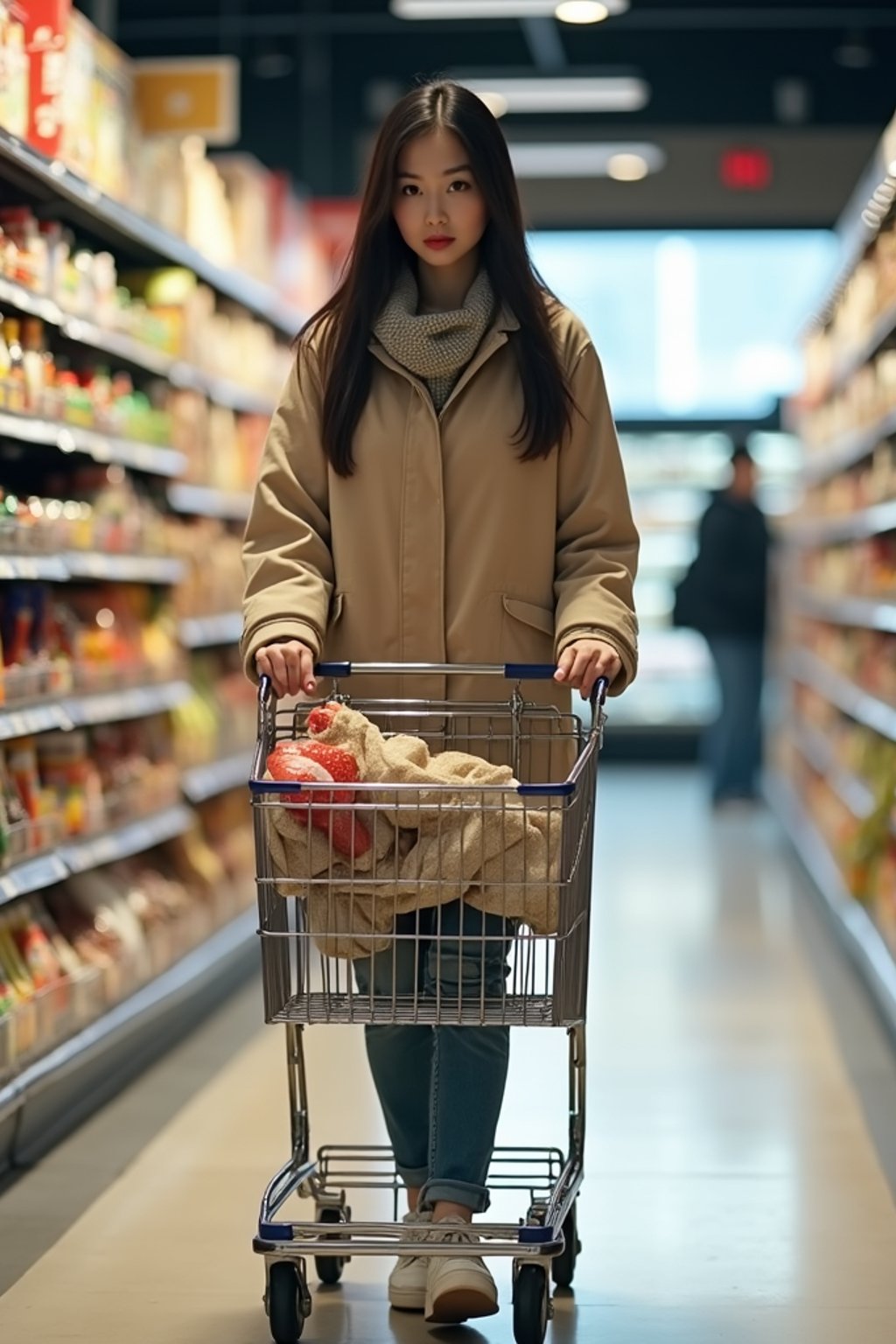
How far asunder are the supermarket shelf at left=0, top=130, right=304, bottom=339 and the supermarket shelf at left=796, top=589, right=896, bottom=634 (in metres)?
2.38

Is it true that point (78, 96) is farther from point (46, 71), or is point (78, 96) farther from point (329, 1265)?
point (329, 1265)

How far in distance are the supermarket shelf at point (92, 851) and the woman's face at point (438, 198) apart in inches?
62.1

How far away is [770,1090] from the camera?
193 inches

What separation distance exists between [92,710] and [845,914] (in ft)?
9.63

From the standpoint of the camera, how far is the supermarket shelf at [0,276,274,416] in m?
4.36

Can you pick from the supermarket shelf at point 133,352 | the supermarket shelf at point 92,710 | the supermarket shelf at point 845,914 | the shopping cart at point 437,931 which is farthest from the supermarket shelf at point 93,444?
the supermarket shelf at point 845,914

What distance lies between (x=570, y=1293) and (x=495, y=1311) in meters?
0.39

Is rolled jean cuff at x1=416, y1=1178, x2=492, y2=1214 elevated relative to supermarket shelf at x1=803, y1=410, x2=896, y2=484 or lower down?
lower down

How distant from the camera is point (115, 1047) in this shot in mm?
4754

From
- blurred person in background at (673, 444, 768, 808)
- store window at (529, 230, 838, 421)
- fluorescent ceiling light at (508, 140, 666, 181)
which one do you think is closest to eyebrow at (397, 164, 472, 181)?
blurred person in background at (673, 444, 768, 808)

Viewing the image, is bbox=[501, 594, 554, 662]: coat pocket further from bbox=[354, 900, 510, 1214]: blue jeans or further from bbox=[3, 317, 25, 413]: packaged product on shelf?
bbox=[3, 317, 25, 413]: packaged product on shelf

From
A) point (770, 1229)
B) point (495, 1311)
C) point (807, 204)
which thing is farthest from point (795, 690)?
point (495, 1311)

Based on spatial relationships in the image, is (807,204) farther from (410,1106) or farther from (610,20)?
(410,1106)

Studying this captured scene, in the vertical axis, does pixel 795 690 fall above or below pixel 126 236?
below
